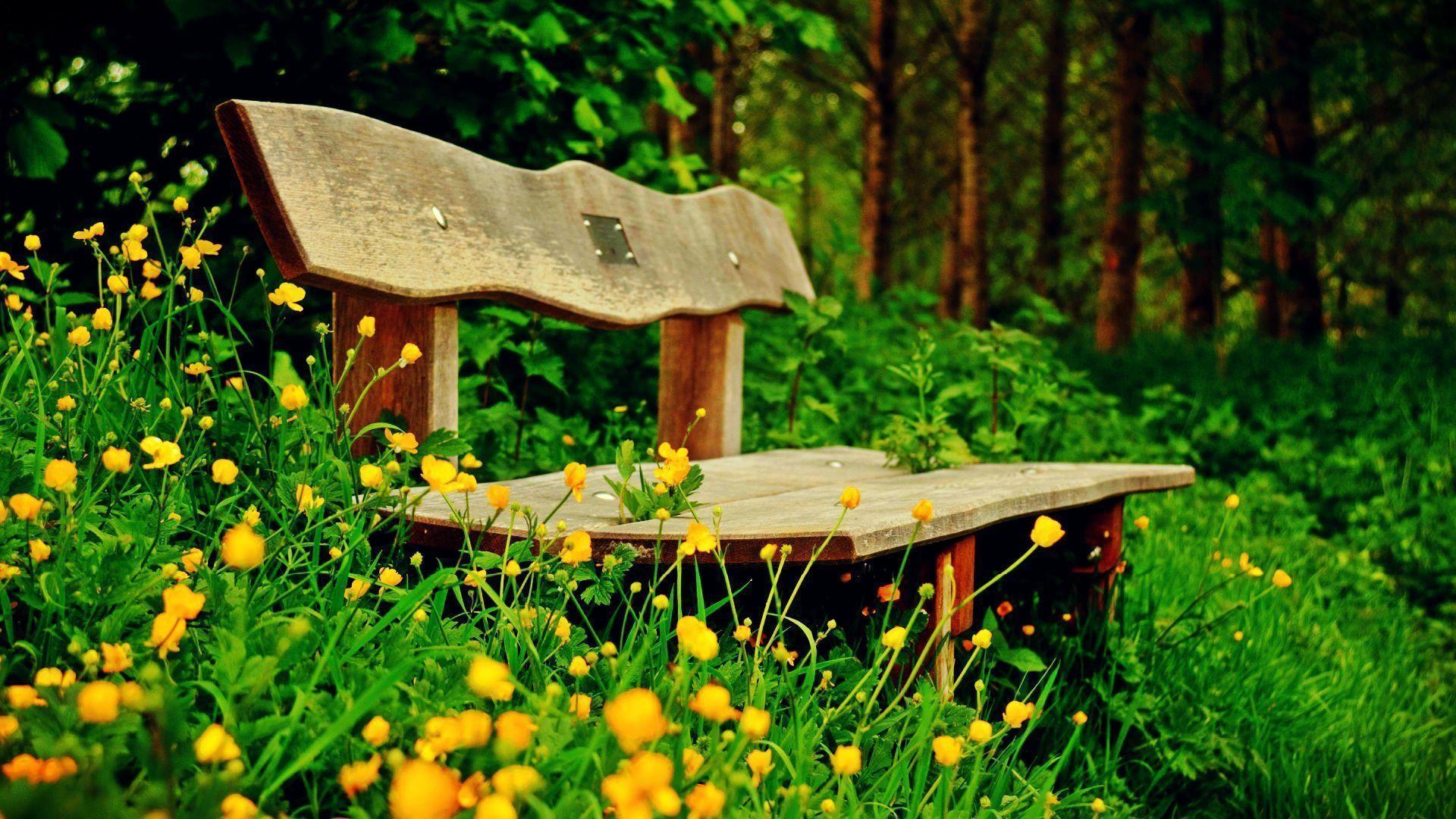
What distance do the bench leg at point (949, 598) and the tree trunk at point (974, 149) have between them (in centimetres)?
593

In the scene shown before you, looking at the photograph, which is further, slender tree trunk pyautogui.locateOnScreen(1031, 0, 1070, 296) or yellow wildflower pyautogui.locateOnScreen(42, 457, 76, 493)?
slender tree trunk pyautogui.locateOnScreen(1031, 0, 1070, 296)

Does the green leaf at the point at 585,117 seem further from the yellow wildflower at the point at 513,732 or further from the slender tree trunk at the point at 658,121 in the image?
the slender tree trunk at the point at 658,121

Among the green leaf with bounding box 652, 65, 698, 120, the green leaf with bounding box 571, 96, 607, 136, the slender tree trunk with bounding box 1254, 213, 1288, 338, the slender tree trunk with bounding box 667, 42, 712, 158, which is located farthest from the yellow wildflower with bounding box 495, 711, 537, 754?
the slender tree trunk with bounding box 1254, 213, 1288, 338

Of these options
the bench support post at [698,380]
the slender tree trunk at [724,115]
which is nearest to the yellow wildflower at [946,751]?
the bench support post at [698,380]

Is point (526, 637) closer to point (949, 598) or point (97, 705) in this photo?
point (97, 705)

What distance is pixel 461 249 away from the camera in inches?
83.9

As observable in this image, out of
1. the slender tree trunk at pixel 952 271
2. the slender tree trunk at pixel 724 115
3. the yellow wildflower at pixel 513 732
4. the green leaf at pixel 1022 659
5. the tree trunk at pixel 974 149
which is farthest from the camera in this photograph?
the slender tree trunk at pixel 952 271

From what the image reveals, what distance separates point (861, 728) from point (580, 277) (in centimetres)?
137

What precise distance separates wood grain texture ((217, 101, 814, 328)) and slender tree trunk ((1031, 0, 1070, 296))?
8.63m

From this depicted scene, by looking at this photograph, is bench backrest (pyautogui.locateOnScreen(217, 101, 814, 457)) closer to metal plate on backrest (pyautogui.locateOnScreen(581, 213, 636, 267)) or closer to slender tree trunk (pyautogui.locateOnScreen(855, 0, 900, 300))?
metal plate on backrest (pyautogui.locateOnScreen(581, 213, 636, 267))

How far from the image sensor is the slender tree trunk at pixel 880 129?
9.19 metres

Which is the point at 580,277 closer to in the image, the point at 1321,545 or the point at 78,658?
the point at 78,658

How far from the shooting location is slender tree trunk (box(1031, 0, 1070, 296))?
419 inches

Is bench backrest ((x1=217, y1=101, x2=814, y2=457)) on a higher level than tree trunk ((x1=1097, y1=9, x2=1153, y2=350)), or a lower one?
lower
